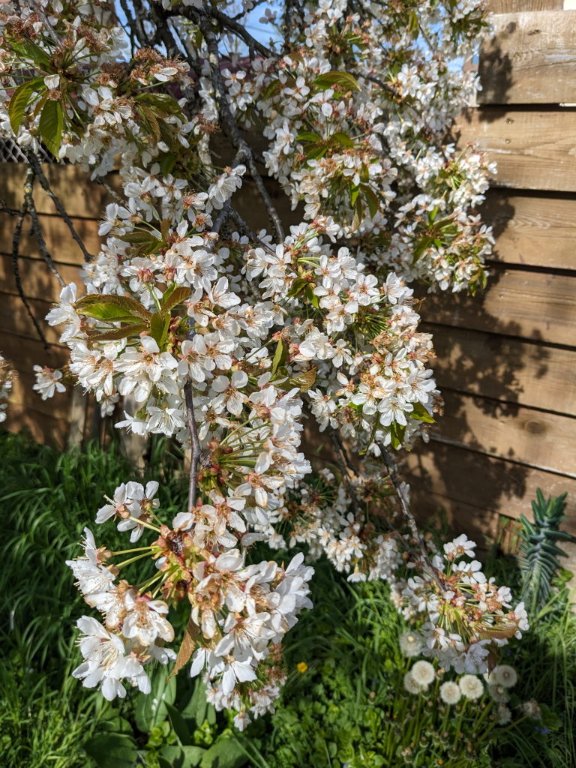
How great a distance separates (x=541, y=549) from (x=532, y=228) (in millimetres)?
1042

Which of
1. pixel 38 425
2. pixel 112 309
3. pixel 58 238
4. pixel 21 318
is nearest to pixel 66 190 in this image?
pixel 58 238

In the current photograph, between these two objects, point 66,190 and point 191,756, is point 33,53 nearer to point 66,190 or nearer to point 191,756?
point 191,756

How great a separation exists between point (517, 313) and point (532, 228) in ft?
0.90

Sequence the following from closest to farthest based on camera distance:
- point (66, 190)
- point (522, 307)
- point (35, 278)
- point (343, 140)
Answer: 1. point (343, 140)
2. point (522, 307)
3. point (66, 190)
4. point (35, 278)

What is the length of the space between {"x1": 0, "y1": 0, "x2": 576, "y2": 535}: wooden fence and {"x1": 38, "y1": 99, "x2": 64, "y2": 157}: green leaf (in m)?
1.25

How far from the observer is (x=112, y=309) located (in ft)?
2.74

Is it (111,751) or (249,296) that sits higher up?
(249,296)

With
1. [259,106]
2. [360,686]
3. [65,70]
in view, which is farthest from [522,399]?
[65,70]

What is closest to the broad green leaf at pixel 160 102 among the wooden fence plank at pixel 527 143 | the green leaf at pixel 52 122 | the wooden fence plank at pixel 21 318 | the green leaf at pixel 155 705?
the green leaf at pixel 52 122

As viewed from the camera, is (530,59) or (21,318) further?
(21,318)

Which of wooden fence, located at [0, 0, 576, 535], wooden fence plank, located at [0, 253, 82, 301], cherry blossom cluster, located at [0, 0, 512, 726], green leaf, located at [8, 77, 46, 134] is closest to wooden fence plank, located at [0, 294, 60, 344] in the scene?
wooden fence plank, located at [0, 253, 82, 301]

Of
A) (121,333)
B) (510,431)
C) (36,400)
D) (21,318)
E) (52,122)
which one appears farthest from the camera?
(36,400)

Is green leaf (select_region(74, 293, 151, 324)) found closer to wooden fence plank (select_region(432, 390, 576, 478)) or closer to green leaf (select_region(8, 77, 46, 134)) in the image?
green leaf (select_region(8, 77, 46, 134))

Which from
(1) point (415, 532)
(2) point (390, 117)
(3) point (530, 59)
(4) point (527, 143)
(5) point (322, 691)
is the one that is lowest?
(5) point (322, 691)
